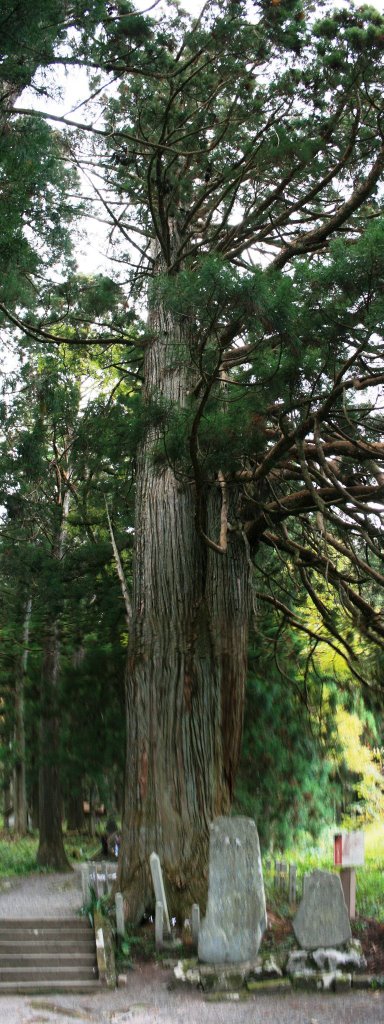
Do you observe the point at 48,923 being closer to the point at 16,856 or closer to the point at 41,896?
the point at 41,896

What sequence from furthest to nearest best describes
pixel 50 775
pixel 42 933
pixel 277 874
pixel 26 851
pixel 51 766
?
pixel 26 851 < pixel 50 775 < pixel 51 766 < pixel 277 874 < pixel 42 933

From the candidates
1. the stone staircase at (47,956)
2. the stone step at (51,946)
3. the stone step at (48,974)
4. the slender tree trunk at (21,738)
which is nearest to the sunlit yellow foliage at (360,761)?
the slender tree trunk at (21,738)

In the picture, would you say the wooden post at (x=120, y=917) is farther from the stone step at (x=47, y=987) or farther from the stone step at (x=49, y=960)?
the stone step at (x=47, y=987)

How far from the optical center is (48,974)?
28.3 feet

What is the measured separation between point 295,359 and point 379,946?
5594 millimetres

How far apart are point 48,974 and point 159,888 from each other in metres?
1.29

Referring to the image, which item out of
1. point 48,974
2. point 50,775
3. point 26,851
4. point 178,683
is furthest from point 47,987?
point 26,851

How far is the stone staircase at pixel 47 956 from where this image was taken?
8336mm

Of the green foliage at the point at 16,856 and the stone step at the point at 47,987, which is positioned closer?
the stone step at the point at 47,987

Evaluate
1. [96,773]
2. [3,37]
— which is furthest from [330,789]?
[3,37]

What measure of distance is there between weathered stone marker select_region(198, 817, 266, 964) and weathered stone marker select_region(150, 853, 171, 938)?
1.62 ft

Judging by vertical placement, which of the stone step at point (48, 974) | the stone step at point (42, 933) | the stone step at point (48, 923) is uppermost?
the stone step at point (48, 923)

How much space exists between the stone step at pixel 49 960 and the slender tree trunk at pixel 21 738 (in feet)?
19.6

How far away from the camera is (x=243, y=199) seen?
11062 mm
